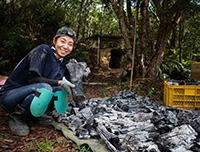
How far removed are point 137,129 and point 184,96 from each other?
1980 mm

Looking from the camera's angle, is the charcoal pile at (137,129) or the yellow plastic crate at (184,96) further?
the yellow plastic crate at (184,96)

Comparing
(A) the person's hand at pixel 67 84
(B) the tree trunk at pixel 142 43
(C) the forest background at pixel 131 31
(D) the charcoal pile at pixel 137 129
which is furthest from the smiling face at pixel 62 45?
(B) the tree trunk at pixel 142 43

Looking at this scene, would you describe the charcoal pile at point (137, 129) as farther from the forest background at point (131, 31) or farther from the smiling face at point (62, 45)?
the forest background at point (131, 31)

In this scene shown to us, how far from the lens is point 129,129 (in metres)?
2.21

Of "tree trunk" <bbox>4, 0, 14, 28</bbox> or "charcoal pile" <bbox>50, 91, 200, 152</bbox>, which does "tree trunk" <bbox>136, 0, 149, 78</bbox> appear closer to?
"charcoal pile" <bbox>50, 91, 200, 152</bbox>

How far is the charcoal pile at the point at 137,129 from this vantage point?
1.83 m

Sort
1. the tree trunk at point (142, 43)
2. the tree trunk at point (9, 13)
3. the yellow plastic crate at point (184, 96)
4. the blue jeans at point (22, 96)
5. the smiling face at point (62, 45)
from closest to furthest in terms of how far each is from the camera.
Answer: the blue jeans at point (22, 96), the smiling face at point (62, 45), the yellow plastic crate at point (184, 96), the tree trunk at point (142, 43), the tree trunk at point (9, 13)

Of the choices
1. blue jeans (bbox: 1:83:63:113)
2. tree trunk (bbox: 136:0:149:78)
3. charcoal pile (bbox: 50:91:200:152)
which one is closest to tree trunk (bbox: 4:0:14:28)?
tree trunk (bbox: 136:0:149:78)

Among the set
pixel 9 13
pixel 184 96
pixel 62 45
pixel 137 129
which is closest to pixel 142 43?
pixel 184 96

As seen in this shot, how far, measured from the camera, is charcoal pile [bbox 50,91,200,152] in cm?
183

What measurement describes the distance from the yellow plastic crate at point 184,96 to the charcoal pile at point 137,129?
752 mm

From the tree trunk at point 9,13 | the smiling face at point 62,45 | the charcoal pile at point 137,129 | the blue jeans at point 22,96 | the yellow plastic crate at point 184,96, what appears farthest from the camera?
the tree trunk at point 9,13

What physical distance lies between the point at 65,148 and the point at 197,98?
3.12 metres

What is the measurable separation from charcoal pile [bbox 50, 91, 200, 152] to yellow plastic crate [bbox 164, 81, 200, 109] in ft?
2.47
